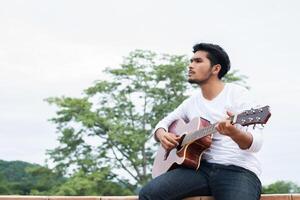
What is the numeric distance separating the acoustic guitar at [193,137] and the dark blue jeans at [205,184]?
2.1 inches

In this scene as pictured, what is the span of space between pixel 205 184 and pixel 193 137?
8.5 inches

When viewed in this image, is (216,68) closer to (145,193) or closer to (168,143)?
(168,143)

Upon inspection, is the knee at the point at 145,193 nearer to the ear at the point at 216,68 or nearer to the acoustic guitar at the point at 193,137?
the acoustic guitar at the point at 193,137

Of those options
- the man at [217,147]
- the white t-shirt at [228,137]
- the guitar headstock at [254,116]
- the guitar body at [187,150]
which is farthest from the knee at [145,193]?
the guitar headstock at [254,116]

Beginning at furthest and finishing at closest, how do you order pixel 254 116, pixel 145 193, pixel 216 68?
pixel 216 68 → pixel 145 193 → pixel 254 116

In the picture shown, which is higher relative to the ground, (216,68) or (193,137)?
(216,68)

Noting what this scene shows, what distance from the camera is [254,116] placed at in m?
2.23

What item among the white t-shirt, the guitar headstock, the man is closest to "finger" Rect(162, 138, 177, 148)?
the man

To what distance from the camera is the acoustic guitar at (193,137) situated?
223 cm

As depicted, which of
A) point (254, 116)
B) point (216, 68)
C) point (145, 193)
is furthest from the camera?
point (216, 68)

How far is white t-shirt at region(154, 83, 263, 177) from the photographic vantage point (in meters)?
2.48

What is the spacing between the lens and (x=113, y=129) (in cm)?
1530

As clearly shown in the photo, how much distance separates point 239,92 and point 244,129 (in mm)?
247

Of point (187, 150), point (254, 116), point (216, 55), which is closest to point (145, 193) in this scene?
point (187, 150)
